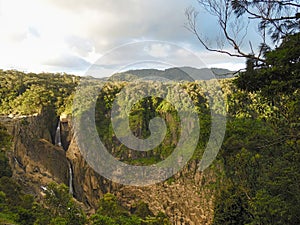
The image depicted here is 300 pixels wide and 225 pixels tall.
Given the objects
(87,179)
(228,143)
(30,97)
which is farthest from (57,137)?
(228,143)

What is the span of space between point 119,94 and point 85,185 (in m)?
7.52

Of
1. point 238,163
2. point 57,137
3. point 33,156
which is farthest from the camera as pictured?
point 57,137

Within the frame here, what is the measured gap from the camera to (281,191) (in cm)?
901

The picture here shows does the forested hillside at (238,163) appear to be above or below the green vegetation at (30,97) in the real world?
below

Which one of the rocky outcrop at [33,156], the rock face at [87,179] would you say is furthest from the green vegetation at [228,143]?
the rocky outcrop at [33,156]

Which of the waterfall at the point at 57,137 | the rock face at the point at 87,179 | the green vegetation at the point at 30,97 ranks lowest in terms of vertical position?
the rock face at the point at 87,179

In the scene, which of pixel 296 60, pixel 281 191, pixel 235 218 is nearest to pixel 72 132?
pixel 235 218

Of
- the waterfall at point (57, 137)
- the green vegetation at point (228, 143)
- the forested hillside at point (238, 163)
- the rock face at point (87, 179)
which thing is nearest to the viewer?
the green vegetation at point (228, 143)

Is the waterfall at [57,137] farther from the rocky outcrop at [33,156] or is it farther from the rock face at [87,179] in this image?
the rocky outcrop at [33,156]

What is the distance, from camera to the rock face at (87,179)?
16.4m

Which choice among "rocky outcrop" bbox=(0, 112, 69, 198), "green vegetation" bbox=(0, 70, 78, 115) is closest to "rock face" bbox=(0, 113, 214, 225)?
"rocky outcrop" bbox=(0, 112, 69, 198)

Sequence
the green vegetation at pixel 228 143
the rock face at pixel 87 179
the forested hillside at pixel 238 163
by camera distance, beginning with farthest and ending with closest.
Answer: the rock face at pixel 87 179 → the forested hillside at pixel 238 163 → the green vegetation at pixel 228 143

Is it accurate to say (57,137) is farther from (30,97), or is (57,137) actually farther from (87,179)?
(87,179)

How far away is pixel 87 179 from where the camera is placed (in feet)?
63.2
